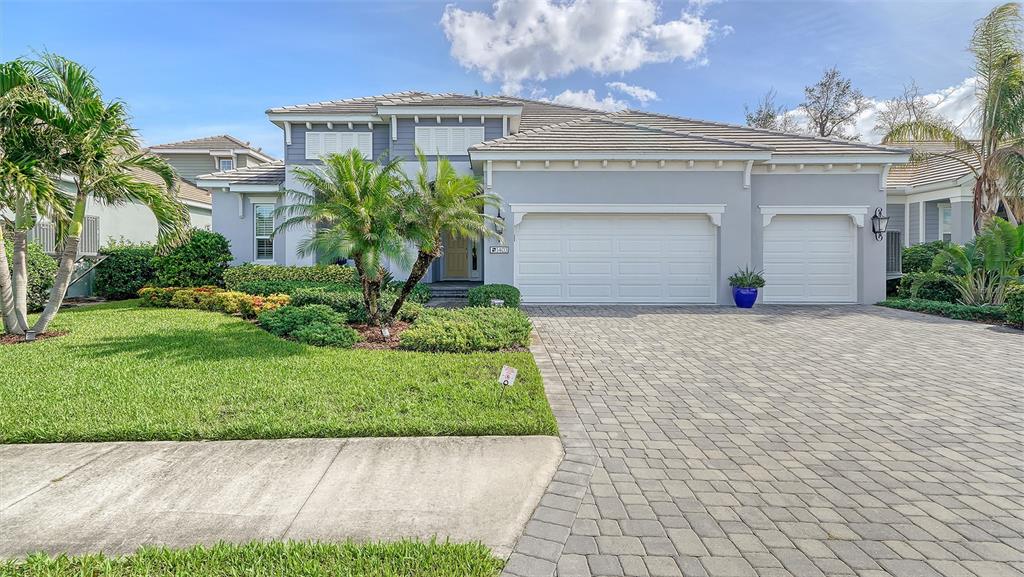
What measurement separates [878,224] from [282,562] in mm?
15654

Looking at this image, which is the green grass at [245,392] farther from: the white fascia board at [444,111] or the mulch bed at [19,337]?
the white fascia board at [444,111]

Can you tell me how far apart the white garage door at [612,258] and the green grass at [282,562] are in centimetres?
1037

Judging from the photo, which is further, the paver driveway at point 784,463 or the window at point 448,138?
the window at point 448,138

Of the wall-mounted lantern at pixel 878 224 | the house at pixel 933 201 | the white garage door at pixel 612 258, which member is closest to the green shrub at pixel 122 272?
the white garage door at pixel 612 258

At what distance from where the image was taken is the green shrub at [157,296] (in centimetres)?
1188

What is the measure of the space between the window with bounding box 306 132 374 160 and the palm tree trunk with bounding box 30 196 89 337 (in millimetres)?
8138

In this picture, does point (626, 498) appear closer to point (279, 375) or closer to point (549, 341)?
point (279, 375)

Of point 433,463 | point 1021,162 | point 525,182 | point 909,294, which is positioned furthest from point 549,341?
point 1021,162

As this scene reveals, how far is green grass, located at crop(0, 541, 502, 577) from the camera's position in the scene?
94.7 inches

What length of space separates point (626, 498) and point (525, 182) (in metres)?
10.3

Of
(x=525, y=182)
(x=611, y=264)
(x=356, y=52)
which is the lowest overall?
(x=611, y=264)

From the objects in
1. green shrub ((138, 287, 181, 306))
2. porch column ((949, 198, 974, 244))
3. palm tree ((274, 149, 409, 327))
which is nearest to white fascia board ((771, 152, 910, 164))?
porch column ((949, 198, 974, 244))

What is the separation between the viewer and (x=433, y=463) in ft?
12.0

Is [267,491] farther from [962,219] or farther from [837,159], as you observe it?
[962,219]
